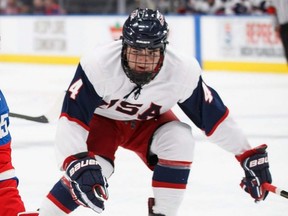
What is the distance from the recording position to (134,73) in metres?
2.29

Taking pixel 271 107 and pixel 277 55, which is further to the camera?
pixel 277 55

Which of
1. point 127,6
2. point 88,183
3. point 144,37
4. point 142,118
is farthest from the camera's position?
point 127,6

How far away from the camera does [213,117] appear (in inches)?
96.0

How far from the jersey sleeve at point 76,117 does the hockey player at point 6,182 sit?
6.2 inches

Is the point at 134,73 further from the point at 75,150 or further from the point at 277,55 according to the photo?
the point at 277,55

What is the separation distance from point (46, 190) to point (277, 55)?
19.5 feet

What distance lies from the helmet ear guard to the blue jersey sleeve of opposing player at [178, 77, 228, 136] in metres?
0.18

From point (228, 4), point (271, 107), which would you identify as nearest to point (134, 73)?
point (271, 107)

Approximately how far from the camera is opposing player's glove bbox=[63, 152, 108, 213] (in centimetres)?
211

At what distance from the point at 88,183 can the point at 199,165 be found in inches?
71.0

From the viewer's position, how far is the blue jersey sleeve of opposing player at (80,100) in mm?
2285

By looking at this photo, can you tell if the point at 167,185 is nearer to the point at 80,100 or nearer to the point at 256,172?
the point at 256,172

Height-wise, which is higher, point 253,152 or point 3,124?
point 3,124

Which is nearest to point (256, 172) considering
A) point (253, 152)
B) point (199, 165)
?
point (253, 152)
